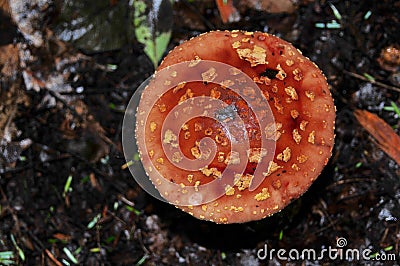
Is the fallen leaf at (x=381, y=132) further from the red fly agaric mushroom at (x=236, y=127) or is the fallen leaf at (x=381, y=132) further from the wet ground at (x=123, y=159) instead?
the red fly agaric mushroom at (x=236, y=127)

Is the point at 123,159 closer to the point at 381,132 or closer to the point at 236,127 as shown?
the point at 236,127

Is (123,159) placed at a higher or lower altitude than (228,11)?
lower

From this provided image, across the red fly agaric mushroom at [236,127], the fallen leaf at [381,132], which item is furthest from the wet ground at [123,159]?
the red fly agaric mushroom at [236,127]

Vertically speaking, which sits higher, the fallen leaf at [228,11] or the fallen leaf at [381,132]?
the fallen leaf at [228,11]

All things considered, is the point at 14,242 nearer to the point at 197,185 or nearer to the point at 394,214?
the point at 197,185

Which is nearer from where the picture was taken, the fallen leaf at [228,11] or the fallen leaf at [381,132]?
the fallen leaf at [381,132]

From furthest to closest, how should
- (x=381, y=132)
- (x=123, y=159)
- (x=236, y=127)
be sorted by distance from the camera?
(x=123, y=159) < (x=381, y=132) < (x=236, y=127)

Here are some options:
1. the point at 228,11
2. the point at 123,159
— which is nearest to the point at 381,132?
the point at 228,11

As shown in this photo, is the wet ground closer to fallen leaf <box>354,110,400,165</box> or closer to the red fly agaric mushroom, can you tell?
fallen leaf <box>354,110,400,165</box>
